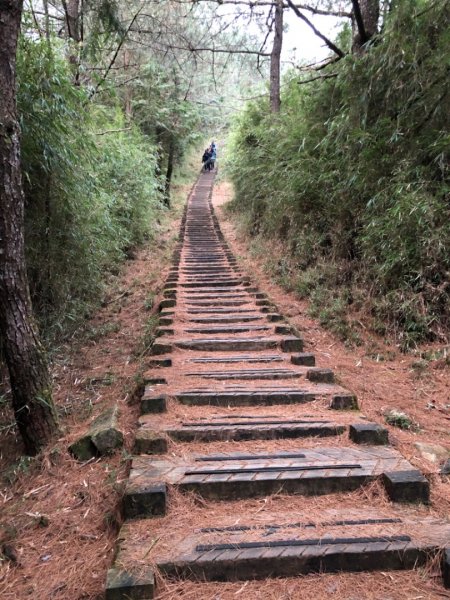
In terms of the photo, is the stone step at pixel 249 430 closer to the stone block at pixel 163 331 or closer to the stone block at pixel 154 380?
the stone block at pixel 154 380

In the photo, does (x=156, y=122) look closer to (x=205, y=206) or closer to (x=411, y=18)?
(x=205, y=206)

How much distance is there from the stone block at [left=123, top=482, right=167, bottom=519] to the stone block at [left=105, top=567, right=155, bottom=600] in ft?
1.39

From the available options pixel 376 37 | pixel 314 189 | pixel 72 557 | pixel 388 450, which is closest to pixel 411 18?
pixel 376 37

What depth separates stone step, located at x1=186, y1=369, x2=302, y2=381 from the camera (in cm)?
418

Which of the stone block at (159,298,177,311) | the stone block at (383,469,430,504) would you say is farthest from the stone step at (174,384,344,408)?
the stone block at (159,298,177,311)

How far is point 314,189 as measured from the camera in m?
7.65

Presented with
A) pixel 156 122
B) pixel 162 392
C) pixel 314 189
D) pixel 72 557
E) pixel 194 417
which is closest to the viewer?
pixel 72 557

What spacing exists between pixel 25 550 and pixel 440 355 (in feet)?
13.7

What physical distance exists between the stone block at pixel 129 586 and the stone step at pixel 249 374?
2.25 metres

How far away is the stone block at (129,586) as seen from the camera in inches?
76.3

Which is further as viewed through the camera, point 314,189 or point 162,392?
point 314,189

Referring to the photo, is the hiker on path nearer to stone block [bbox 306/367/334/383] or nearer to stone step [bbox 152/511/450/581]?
stone block [bbox 306/367/334/383]

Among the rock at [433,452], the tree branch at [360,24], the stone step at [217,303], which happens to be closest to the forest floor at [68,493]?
the stone step at [217,303]

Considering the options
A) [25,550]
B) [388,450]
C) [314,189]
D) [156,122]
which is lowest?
[25,550]
